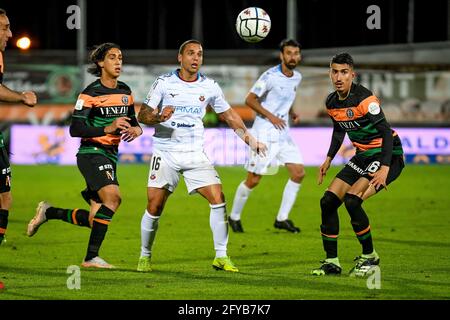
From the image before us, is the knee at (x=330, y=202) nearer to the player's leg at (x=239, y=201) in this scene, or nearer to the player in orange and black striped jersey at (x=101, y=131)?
the player in orange and black striped jersey at (x=101, y=131)

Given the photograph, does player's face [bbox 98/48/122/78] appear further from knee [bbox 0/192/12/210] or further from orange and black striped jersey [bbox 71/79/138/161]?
knee [bbox 0/192/12/210]

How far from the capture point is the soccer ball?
498 inches

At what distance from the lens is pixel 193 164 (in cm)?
1011

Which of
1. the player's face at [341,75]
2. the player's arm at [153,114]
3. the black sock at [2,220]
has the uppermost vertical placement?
the player's face at [341,75]

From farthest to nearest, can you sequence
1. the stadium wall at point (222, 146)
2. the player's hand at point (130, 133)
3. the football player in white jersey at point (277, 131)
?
the stadium wall at point (222, 146) → the football player in white jersey at point (277, 131) → the player's hand at point (130, 133)

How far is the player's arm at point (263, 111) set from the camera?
46.8 feet

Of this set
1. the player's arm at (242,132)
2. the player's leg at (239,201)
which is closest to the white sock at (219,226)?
the player's arm at (242,132)

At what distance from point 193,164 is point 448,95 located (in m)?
19.8

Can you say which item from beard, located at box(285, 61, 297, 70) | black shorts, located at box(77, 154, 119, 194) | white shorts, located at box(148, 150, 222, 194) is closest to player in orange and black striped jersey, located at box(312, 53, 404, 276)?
white shorts, located at box(148, 150, 222, 194)

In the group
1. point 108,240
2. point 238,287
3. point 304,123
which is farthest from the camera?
point 304,123

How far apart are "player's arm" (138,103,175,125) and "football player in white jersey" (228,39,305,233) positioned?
446cm

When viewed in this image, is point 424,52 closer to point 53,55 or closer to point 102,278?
point 53,55

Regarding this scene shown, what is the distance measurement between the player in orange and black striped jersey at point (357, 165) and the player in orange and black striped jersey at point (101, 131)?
208cm
